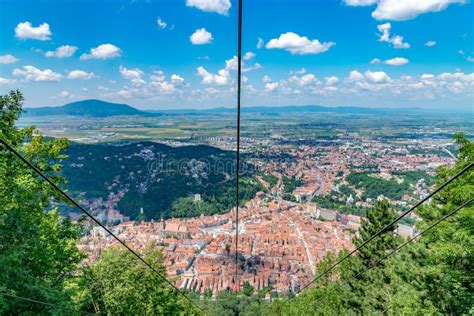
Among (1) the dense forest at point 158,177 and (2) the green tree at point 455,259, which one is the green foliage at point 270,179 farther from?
(2) the green tree at point 455,259

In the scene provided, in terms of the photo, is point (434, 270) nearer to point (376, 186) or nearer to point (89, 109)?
point (376, 186)

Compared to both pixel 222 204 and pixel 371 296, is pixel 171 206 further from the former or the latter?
pixel 371 296

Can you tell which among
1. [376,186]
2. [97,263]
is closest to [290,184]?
[376,186]

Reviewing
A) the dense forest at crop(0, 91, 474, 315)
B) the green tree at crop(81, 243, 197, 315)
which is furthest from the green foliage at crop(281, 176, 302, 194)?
the green tree at crop(81, 243, 197, 315)

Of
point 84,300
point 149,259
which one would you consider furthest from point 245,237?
point 84,300

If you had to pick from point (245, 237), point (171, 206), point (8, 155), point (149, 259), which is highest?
A: point (8, 155)
